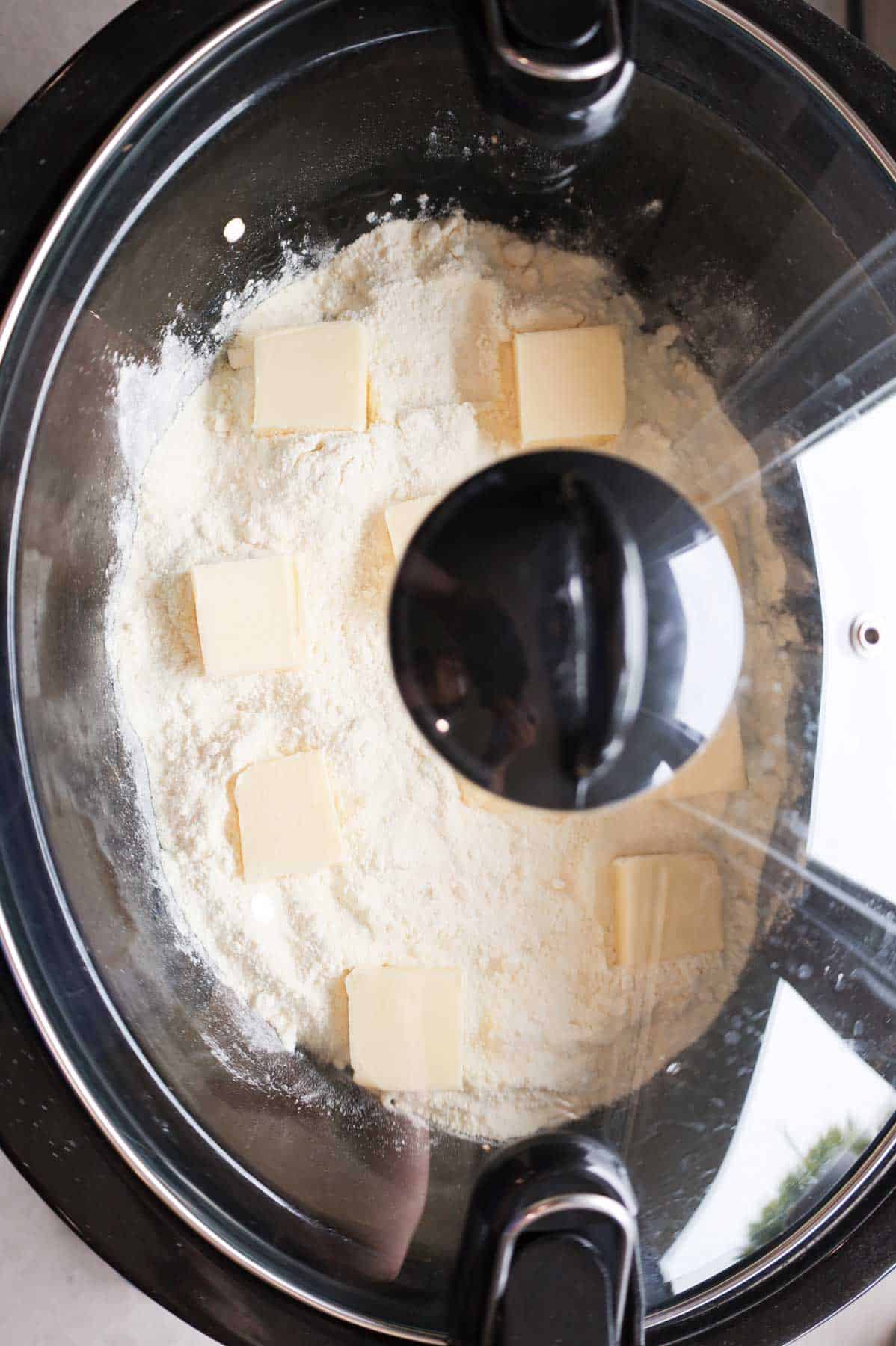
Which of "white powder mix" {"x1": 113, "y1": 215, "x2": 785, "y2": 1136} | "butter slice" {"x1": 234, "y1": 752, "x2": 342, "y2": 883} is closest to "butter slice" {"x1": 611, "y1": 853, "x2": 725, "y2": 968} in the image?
"white powder mix" {"x1": 113, "y1": 215, "x2": 785, "y2": 1136}

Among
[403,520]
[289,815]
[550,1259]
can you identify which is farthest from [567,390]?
[550,1259]

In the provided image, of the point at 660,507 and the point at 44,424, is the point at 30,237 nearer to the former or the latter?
the point at 44,424

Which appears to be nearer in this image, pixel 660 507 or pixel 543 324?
pixel 660 507

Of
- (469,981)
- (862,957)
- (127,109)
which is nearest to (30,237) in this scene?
(127,109)

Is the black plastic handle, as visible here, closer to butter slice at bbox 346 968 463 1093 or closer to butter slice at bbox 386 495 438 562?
butter slice at bbox 346 968 463 1093

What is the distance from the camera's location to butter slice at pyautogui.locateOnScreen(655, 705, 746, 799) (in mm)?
399

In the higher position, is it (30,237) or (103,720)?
(30,237)

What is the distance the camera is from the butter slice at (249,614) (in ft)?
1.44

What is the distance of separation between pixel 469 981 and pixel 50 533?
302 millimetres

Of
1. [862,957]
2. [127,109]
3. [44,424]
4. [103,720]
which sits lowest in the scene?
[862,957]

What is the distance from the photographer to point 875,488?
1.42 ft

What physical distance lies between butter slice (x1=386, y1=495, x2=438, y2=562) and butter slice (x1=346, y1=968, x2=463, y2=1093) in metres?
0.20

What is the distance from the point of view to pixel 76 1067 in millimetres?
447

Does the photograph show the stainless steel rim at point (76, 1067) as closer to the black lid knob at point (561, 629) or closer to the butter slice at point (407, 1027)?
the butter slice at point (407, 1027)
